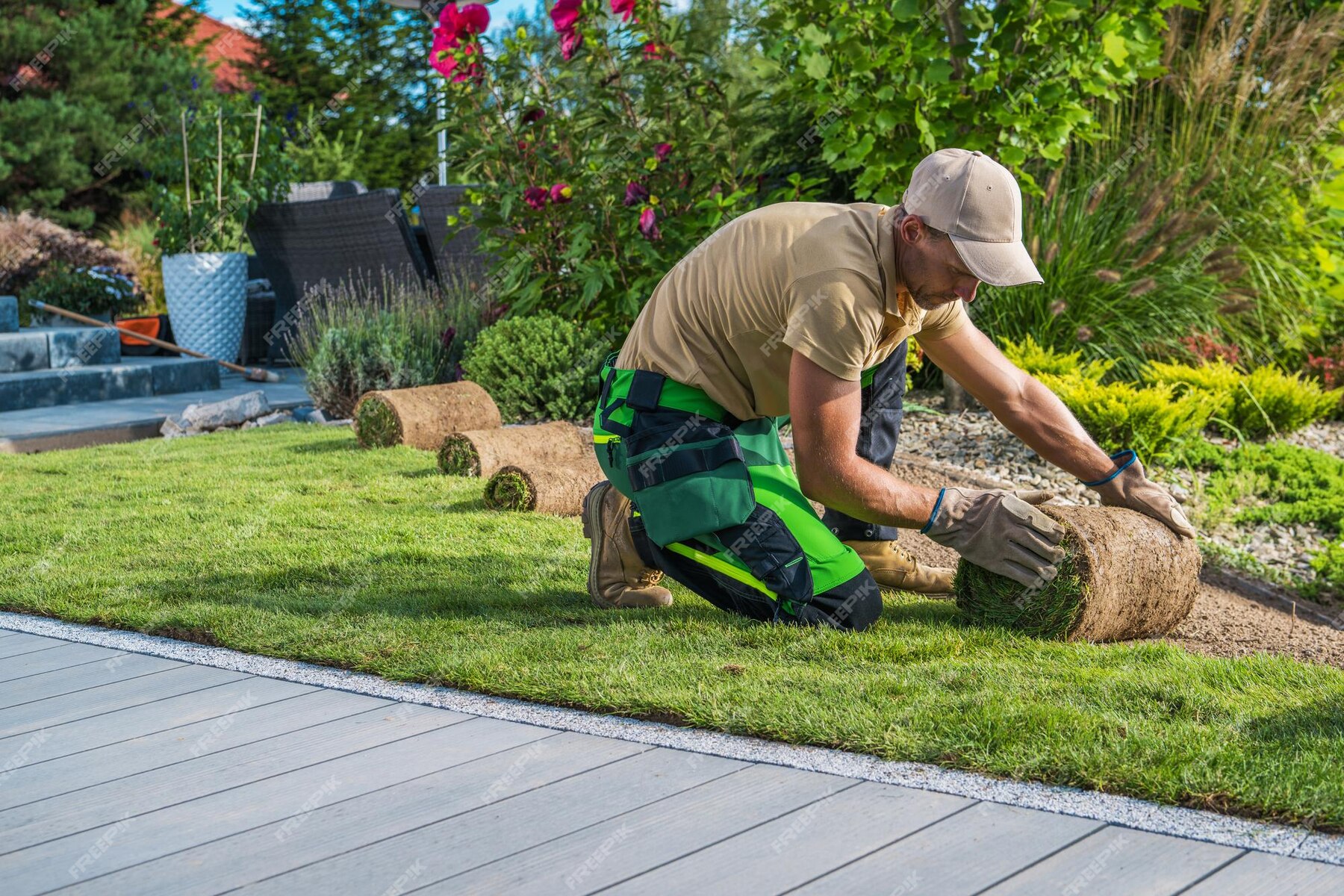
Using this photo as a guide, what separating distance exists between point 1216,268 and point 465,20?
14.4 feet

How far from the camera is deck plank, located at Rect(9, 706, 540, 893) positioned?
1.94 m

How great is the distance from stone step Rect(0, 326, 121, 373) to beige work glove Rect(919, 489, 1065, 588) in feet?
25.5

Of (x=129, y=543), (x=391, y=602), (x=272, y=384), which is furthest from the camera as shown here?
(x=272, y=384)

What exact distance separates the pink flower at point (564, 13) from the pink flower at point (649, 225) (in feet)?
3.21

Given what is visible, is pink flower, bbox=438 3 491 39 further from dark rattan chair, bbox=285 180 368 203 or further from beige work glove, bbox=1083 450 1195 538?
dark rattan chair, bbox=285 180 368 203

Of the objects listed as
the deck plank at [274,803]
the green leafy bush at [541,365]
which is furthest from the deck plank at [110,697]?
the green leafy bush at [541,365]

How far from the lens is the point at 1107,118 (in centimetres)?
771

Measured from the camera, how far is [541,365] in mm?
6398

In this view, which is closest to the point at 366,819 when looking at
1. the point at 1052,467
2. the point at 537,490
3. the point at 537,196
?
the point at 537,490

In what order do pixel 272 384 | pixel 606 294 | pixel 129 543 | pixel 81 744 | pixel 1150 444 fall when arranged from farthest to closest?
pixel 272 384, pixel 606 294, pixel 1150 444, pixel 129 543, pixel 81 744

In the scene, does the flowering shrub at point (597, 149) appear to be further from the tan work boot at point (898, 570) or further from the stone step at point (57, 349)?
the stone step at point (57, 349)

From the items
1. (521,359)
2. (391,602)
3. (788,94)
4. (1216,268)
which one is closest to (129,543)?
(391,602)

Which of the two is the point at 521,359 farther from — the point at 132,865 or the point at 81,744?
the point at 132,865

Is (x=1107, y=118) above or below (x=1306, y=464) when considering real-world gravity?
above
